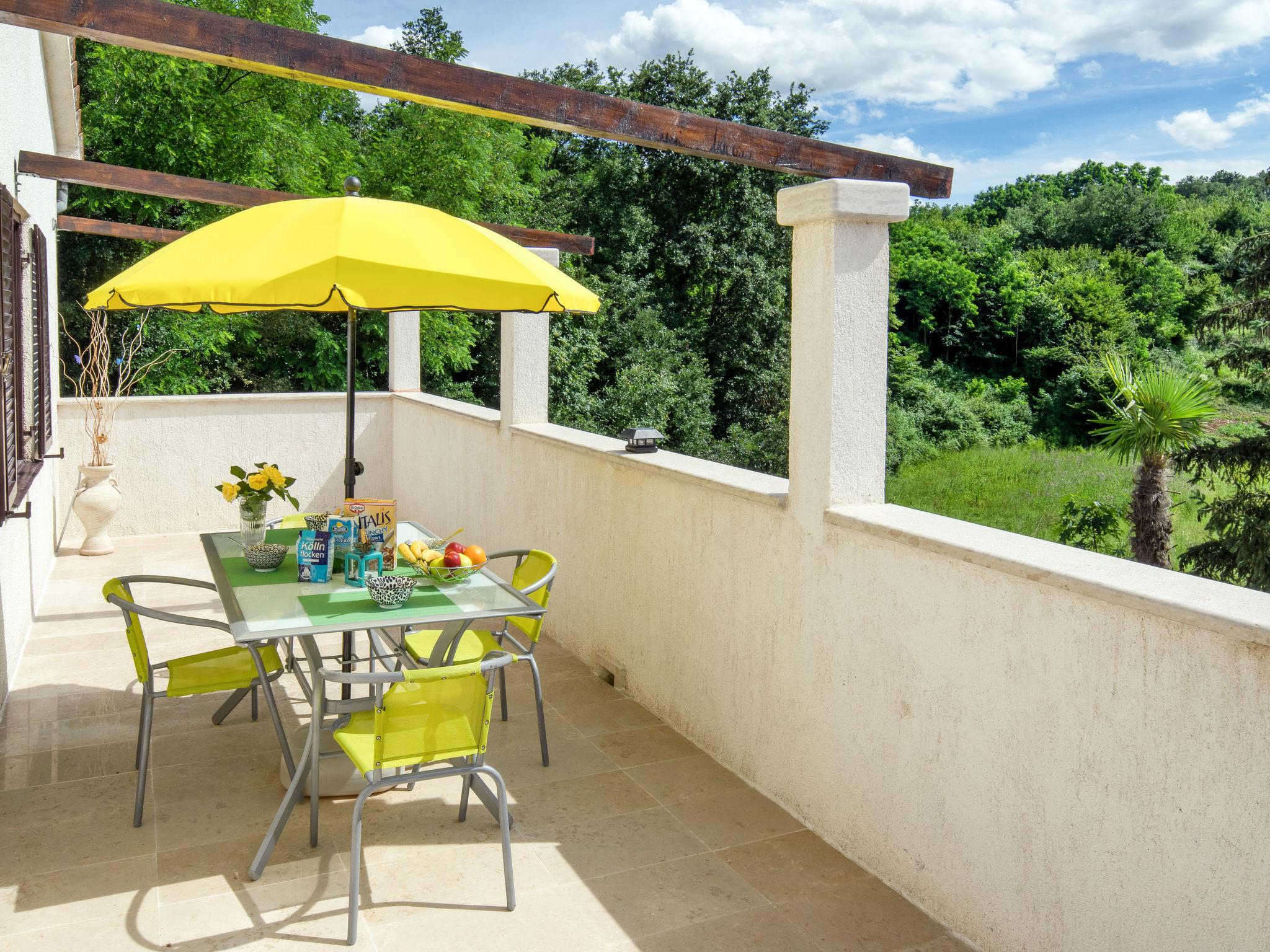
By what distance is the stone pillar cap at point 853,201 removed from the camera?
3131 millimetres

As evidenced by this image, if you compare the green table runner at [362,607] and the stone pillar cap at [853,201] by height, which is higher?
the stone pillar cap at [853,201]

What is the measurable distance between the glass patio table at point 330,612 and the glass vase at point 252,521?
11 centimetres

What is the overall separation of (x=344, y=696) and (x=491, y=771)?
1270 millimetres

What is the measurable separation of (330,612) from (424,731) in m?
0.60

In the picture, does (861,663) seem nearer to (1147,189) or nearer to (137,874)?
(137,874)

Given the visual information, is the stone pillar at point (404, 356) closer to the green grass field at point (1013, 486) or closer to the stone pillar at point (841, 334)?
the stone pillar at point (841, 334)

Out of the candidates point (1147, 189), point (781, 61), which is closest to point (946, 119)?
point (781, 61)

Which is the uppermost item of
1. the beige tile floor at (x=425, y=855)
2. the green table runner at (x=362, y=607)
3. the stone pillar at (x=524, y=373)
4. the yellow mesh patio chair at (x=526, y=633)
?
the stone pillar at (x=524, y=373)

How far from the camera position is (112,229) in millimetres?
8320

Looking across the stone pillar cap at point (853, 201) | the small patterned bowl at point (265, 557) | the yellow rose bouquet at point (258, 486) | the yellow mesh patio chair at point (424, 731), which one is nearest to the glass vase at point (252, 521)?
the yellow rose bouquet at point (258, 486)

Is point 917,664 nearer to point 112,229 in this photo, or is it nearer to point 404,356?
point 404,356

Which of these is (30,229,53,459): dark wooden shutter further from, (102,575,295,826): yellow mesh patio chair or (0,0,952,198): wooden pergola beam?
(0,0,952,198): wooden pergola beam

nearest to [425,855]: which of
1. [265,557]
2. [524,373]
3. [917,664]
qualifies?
[265,557]

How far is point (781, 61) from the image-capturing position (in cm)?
5894
